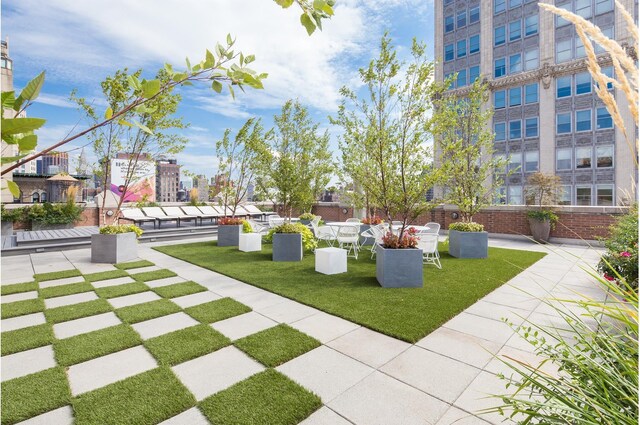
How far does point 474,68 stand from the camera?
3178 cm

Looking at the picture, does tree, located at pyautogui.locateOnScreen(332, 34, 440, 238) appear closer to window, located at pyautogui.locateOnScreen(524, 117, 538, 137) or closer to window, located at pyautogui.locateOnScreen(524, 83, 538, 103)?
window, located at pyautogui.locateOnScreen(524, 117, 538, 137)

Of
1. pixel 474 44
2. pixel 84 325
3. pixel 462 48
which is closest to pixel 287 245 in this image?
pixel 84 325

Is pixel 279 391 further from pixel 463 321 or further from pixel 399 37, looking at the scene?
pixel 399 37

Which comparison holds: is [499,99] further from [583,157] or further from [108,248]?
[108,248]

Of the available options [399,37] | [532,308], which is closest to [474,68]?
[399,37]

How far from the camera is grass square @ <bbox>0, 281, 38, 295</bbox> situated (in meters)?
5.88

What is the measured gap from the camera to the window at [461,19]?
3228 cm

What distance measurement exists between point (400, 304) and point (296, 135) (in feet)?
29.4

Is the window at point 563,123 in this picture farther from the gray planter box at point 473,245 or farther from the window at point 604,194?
the gray planter box at point 473,245

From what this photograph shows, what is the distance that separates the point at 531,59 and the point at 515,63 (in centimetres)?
126

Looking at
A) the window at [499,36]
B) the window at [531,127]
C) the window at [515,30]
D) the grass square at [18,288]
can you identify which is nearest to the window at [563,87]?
the window at [531,127]

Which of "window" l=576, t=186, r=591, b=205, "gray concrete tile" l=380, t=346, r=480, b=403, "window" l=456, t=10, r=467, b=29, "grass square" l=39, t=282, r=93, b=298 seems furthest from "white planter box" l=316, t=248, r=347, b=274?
"window" l=456, t=10, r=467, b=29

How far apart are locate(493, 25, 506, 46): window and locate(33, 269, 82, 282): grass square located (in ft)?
122

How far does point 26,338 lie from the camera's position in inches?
157
